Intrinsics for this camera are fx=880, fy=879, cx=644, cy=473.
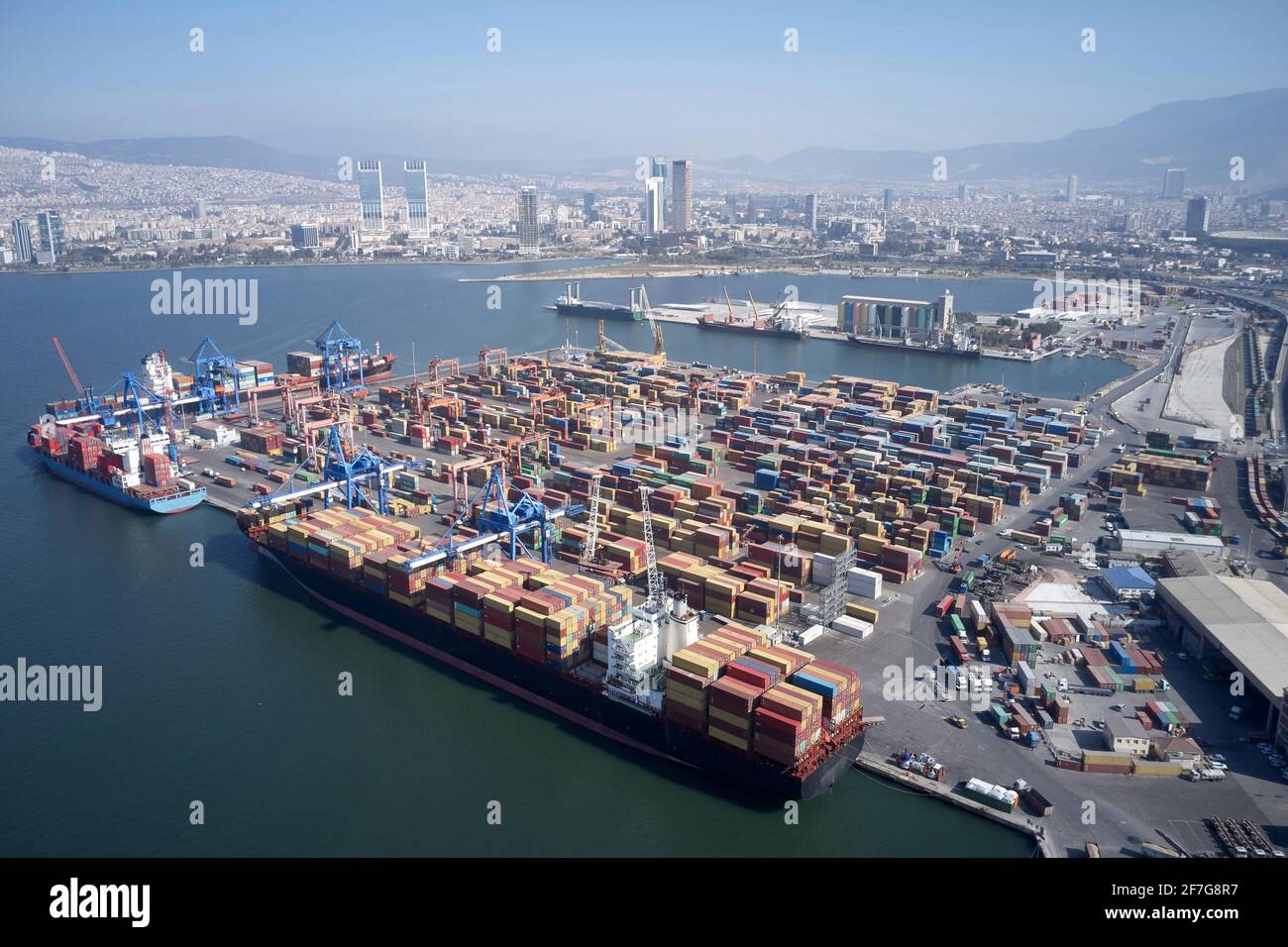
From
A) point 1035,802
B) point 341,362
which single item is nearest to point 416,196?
point 341,362

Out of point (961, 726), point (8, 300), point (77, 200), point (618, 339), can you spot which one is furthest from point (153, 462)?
point (77, 200)

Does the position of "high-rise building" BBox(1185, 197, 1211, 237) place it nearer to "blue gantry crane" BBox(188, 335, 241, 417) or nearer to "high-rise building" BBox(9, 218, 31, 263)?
"blue gantry crane" BBox(188, 335, 241, 417)

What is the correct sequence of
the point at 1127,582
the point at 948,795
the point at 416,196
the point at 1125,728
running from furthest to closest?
the point at 416,196
the point at 1127,582
the point at 1125,728
the point at 948,795

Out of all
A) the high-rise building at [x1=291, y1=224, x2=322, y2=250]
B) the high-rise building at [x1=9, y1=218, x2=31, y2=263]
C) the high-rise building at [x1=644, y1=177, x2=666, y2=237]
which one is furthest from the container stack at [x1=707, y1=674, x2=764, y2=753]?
the high-rise building at [x1=644, y1=177, x2=666, y2=237]

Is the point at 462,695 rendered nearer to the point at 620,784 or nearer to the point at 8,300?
the point at 620,784

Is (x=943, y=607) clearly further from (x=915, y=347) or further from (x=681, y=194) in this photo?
(x=681, y=194)

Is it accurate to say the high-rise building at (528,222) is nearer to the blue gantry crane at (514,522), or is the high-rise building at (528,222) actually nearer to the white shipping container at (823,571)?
the blue gantry crane at (514,522)
